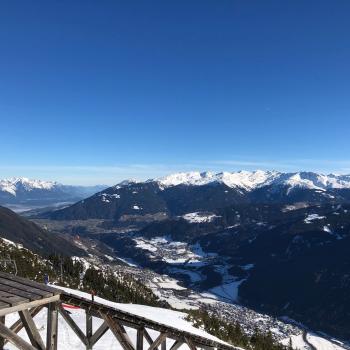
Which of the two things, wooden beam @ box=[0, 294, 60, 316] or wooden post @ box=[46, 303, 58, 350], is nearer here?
wooden beam @ box=[0, 294, 60, 316]

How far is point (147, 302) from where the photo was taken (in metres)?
146

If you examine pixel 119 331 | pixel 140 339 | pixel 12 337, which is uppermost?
pixel 12 337

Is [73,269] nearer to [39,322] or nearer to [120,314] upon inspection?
[39,322]

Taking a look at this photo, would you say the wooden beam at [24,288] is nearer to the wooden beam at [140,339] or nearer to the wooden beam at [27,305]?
the wooden beam at [27,305]

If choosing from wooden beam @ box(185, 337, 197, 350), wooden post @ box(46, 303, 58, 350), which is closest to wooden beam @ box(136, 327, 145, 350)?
wooden beam @ box(185, 337, 197, 350)

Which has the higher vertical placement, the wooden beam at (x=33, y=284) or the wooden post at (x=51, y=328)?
the wooden beam at (x=33, y=284)

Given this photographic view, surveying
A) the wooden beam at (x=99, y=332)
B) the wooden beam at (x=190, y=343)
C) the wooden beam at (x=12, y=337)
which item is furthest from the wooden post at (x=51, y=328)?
the wooden beam at (x=190, y=343)

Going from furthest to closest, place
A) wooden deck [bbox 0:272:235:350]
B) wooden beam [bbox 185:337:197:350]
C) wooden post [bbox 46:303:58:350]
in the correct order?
wooden beam [bbox 185:337:197:350] < wooden post [bbox 46:303:58:350] < wooden deck [bbox 0:272:235:350]

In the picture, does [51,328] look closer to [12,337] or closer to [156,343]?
[12,337]

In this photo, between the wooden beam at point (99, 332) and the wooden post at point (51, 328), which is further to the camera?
the wooden beam at point (99, 332)

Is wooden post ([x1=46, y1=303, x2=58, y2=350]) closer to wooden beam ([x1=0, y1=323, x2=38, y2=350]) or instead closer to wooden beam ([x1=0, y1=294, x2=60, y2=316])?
wooden beam ([x1=0, y1=294, x2=60, y2=316])

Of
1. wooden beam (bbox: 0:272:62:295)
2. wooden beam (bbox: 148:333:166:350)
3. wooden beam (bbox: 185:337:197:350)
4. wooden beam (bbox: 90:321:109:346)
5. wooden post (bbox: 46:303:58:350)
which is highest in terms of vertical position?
wooden beam (bbox: 0:272:62:295)

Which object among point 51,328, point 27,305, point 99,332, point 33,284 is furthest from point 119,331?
point 27,305

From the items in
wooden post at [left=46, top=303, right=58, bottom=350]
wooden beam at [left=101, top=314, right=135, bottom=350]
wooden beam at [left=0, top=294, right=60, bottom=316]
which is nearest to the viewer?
wooden beam at [left=0, top=294, right=60, bottom=316]
